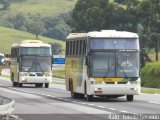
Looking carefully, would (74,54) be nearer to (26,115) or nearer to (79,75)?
(79,75)

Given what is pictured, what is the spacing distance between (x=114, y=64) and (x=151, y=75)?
86.0 ft

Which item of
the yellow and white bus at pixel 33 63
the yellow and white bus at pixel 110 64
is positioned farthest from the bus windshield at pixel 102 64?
the yellow and white bus at pixel 33 63

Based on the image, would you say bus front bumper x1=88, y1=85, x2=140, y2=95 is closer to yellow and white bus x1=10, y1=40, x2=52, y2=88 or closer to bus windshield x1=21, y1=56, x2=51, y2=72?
yellow and white bus x1=10, y1=40, x2=52, y2=88

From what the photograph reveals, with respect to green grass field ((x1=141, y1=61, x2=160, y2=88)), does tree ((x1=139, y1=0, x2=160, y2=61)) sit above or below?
above

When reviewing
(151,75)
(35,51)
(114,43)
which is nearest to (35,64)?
(35,51)

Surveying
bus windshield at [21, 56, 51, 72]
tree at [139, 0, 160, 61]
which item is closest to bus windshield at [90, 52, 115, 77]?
bus windshield at [21, 56, 51, 72]

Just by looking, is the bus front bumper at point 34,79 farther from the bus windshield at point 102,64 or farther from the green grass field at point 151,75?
the bus windshield at point 102,64

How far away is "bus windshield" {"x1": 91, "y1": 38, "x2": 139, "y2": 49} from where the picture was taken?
32500 mm

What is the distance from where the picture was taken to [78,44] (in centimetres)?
3459

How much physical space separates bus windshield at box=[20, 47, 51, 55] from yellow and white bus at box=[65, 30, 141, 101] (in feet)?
68.8

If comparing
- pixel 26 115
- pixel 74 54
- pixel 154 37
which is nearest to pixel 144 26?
pixel 154 37

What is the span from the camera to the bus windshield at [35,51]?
54094mm

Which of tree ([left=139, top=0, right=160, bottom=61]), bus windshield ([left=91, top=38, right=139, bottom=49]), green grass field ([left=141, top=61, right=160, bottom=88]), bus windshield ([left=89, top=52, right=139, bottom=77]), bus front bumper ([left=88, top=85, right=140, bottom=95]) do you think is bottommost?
green grass field ([left=141, top=61, right=160, bottom=88])

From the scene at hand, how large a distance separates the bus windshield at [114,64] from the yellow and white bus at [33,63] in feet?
71.0
